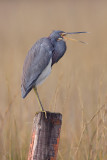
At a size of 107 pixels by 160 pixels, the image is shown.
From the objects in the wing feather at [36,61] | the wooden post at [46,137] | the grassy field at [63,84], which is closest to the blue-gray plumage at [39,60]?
the wing feather at [36,61]

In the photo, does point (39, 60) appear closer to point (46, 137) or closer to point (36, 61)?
point (36, 61)

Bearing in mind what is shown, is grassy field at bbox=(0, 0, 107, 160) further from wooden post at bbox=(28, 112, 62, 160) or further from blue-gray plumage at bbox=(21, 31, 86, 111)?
wooden post at bbox=(28, 112, 62, 160)

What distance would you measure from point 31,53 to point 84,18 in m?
8.59

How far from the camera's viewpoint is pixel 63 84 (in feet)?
17.5

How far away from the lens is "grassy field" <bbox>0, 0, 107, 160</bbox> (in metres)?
3.14

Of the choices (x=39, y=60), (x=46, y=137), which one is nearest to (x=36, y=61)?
(x=39, y=60)

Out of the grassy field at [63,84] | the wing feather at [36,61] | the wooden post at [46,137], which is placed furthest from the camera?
the grassy field at [63,84]

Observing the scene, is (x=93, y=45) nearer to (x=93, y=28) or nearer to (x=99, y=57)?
(x=99, y=57)

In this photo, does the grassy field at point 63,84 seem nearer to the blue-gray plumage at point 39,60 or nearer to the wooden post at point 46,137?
the blue-gray plumage at point 39,60

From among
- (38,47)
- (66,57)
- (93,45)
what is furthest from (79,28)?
(38,47)

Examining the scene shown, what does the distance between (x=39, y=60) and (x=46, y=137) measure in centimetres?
61

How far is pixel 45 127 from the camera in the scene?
253cm

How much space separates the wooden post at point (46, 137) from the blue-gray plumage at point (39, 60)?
0.43 m

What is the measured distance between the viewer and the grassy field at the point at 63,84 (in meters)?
3.14
